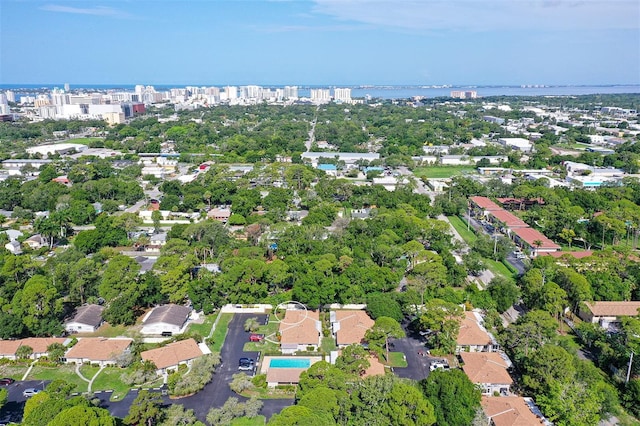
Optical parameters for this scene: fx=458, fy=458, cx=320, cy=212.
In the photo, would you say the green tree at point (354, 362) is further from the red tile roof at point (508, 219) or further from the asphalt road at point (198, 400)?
the red tile roof at point (508, 219)

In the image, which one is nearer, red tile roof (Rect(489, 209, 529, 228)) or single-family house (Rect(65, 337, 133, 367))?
single-family house (Rect(65, 337, 133, 367))

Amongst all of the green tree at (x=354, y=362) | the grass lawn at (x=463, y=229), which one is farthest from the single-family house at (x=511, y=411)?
the grass lawn at (x=463, y=229)

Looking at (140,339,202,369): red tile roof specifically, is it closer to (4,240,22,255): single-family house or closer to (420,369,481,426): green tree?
(420,369,481,426): green tree

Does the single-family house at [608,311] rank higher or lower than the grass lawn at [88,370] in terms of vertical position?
higher

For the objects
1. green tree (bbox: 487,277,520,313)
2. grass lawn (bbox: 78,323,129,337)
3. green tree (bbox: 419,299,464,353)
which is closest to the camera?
green tree (bbox: 419,299,464,353)

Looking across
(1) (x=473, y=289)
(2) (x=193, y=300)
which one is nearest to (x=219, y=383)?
(2) (x=193, y=300)

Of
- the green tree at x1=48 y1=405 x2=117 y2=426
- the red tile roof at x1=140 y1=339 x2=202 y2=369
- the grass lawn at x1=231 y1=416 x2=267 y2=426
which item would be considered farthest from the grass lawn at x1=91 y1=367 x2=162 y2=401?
the green tree at x1=48 y1=405 x2=117 y2=426

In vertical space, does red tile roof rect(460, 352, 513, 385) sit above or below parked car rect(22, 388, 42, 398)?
above

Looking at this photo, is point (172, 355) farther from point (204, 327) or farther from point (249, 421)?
point (249, 421)
